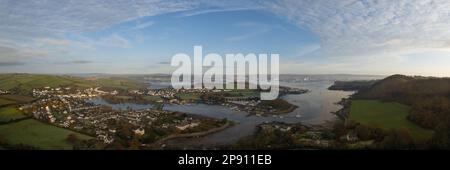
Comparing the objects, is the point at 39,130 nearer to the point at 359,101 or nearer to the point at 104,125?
the point at 104,125

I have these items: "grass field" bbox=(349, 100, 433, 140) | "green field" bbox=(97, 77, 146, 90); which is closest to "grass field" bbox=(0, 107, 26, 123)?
"green field" bbox=(97, 77, 146, 90)

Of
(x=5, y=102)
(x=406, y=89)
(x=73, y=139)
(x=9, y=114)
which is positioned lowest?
(x=73, y=139)

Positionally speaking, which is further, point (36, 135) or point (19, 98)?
point (19, 98)

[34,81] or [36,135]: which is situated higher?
[34,81]

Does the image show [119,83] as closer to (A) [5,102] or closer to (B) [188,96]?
(B) [188,96]

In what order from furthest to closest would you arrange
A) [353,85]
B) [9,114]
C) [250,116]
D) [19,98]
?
1. [353,85]
2. [250,116]
3. [19,98]
4. [9,114]

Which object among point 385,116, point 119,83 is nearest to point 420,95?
point 385,116

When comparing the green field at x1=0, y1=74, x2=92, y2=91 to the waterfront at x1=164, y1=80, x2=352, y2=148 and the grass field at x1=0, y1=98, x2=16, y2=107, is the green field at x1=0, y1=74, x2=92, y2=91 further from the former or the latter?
the waterfront at x1=164, y1=80, x2=352, y2=148
